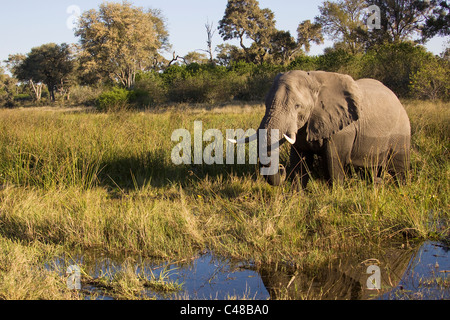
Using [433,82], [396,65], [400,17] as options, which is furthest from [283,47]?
[433,82]

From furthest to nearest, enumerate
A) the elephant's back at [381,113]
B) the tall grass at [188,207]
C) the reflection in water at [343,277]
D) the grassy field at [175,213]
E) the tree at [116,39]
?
the tree at [116,39] → the elephant's back at [381,113] → the tall grass at [188,207] → the grassy field at [175,213] → the reflection in water at [343,277]

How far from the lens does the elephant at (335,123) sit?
517 centimetres

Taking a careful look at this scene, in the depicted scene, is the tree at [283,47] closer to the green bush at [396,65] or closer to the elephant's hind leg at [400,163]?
the green bush at [396,65]

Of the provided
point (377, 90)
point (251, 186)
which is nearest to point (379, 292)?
point (251, 186)

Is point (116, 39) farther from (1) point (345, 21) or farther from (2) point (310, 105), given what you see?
(2) point (310, 105)

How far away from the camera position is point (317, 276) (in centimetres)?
373

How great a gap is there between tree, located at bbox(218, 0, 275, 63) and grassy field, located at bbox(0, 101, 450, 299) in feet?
111

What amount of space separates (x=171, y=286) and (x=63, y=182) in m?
3.28

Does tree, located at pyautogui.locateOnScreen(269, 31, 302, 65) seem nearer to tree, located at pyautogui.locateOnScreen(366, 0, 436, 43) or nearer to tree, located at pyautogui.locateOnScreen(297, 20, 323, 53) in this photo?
tree, located at pyautogui.locateOnScreen(297, 20, 323, 53)

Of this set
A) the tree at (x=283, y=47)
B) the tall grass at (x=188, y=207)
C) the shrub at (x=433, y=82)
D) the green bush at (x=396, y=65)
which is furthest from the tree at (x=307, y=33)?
the tall grass at (x=188, y=207)

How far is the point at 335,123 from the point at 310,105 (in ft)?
1.29

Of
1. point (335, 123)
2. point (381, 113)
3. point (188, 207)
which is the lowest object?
point (188, 207)

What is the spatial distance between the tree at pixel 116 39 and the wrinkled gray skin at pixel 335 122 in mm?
31506

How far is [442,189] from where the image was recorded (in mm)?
5566
